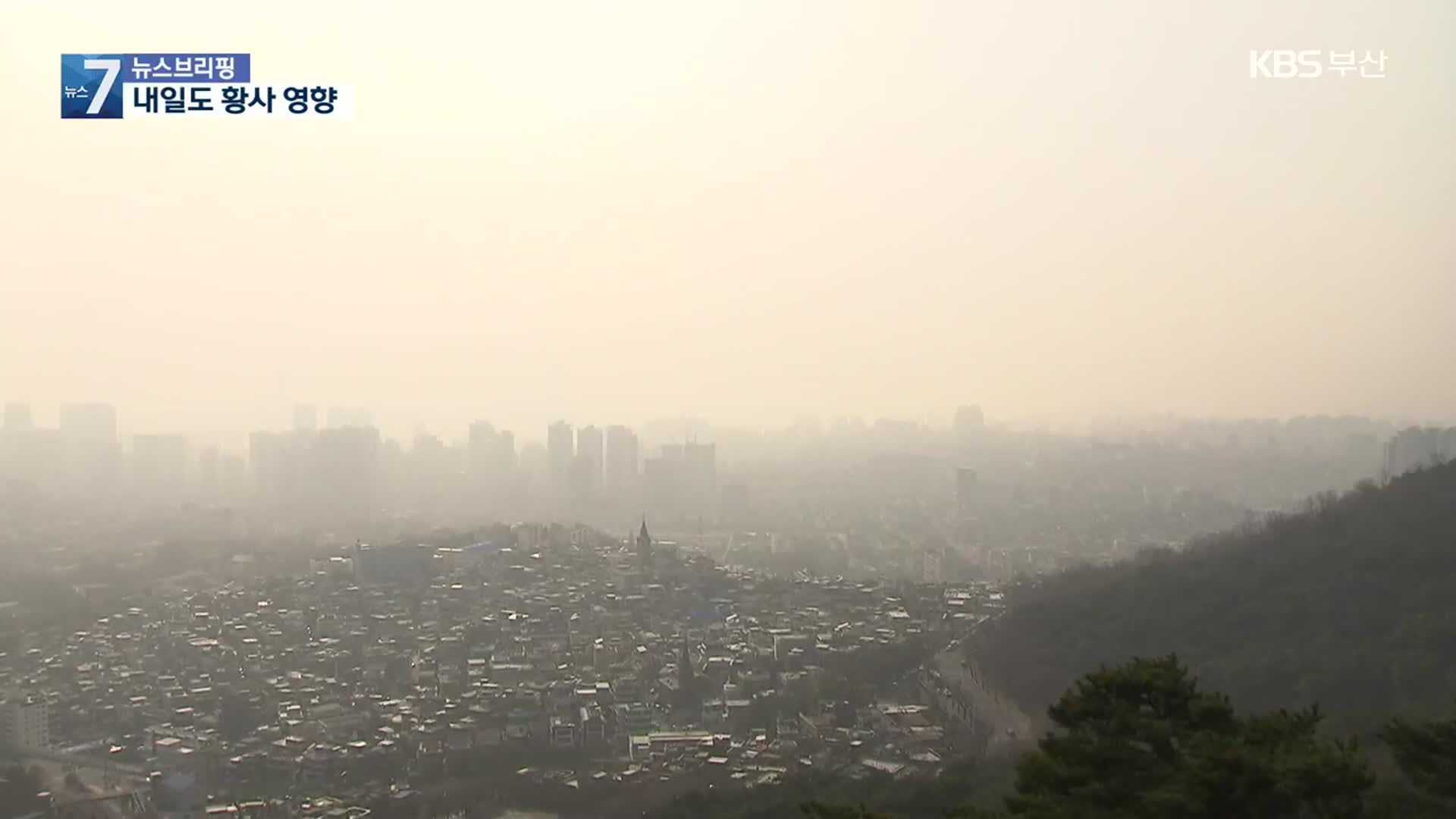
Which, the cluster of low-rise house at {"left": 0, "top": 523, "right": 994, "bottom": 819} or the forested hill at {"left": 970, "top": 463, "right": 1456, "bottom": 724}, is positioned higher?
the forested hill at {"left": 970, "top": 463, "right": 1456, "bottom": 724}

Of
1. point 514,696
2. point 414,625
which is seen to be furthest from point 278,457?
point 514,696

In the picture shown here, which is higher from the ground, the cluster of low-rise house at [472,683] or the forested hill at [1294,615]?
the forested hill at [1294,615]
